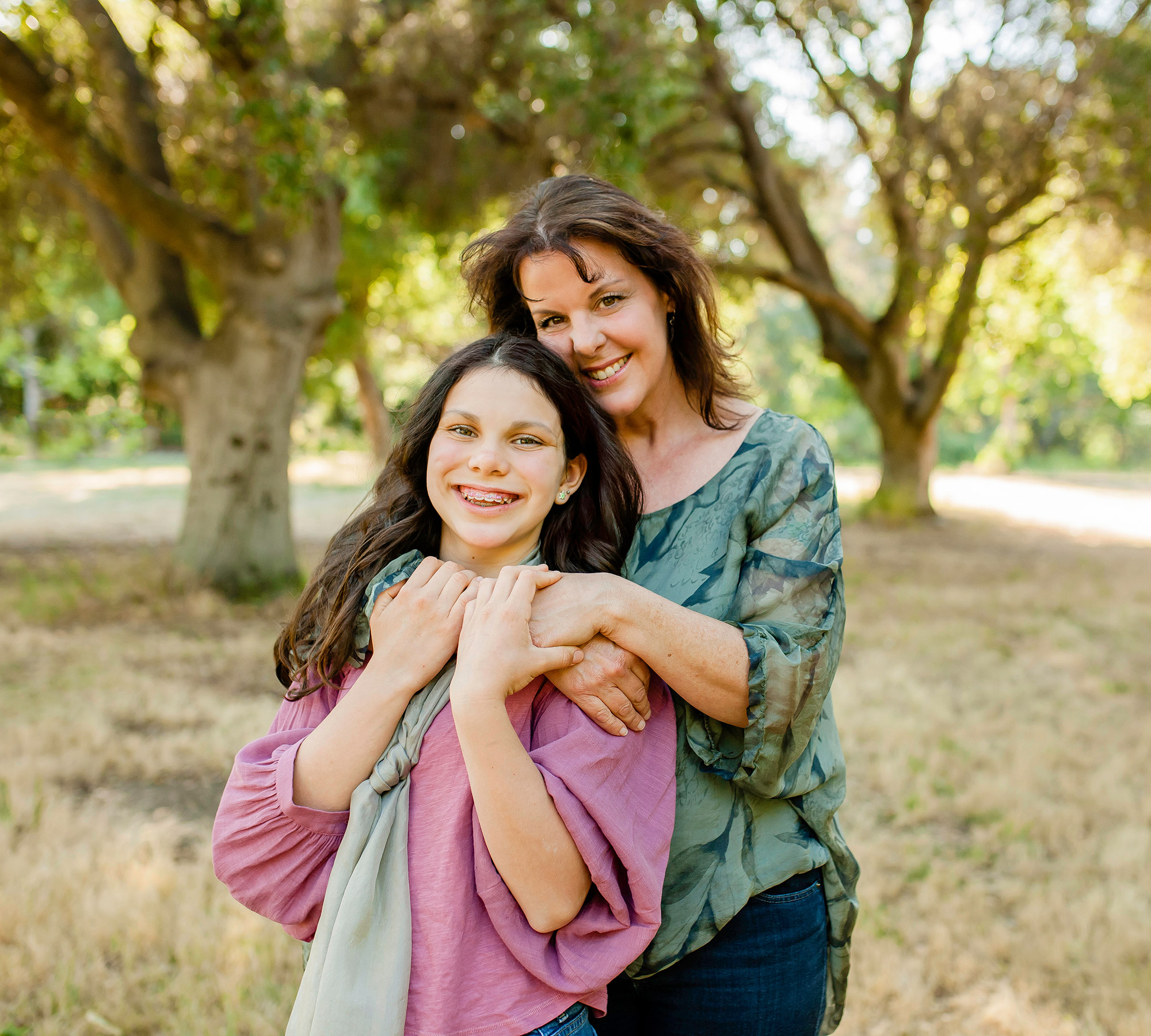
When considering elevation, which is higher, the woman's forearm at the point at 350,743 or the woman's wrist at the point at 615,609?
the woman's wrist at the point at 615,609

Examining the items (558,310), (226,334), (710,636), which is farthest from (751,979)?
(226,334)

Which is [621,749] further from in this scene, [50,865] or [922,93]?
[922,93]

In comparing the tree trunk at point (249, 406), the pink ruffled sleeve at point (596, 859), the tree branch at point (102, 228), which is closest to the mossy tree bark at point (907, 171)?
the tree trunk at point (249, 406)

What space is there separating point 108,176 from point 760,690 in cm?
745

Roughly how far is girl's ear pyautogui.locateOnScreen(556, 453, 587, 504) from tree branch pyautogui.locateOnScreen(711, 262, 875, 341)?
9.47 m

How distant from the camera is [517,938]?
1.35 metres

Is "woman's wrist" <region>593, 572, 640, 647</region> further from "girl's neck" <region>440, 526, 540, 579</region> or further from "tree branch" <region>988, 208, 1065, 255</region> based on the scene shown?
"tree branch" <region>988, 208, 1065, 255</region>

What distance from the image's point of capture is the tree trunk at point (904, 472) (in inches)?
575

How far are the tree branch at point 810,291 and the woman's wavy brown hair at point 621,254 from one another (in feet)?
30.0

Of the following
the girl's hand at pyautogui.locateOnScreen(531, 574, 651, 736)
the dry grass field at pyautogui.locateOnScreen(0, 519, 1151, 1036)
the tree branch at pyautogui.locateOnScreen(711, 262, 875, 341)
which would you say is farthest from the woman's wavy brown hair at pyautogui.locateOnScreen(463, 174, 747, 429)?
the tree branch at pyautogui.locateOnScreen(711, 262, 875, 341)

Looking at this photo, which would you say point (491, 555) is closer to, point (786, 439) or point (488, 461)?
point (488, 461)

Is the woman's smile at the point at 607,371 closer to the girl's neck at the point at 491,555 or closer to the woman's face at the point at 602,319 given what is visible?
the woman's face at the point at 602,319

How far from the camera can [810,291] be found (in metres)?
12.2

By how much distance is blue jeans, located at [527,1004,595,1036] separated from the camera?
1.36m
